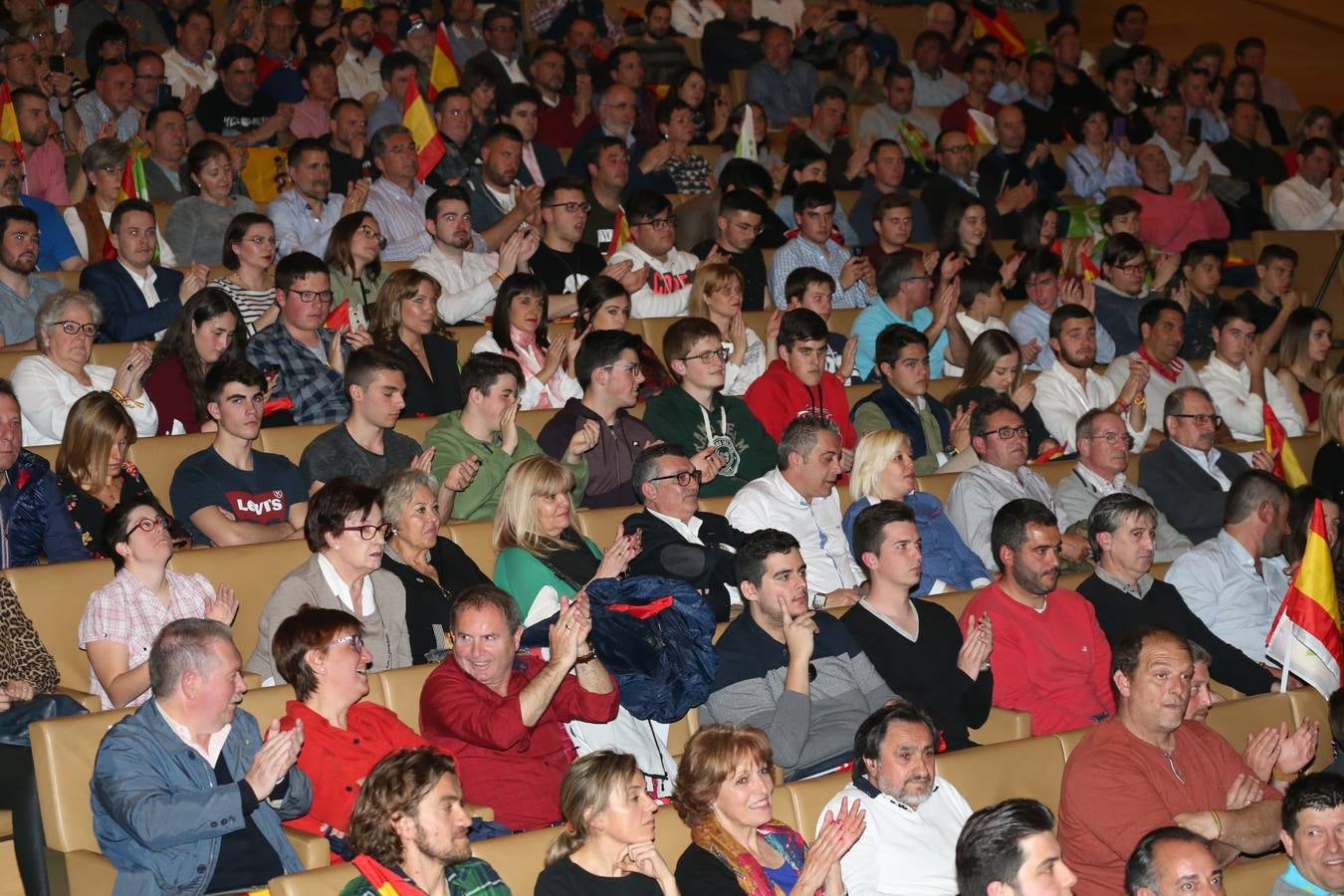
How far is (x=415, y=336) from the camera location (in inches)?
246

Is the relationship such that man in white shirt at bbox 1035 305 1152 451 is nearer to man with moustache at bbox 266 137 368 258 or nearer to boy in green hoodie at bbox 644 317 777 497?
boy in green hoodie at bbox 644 317 777 497

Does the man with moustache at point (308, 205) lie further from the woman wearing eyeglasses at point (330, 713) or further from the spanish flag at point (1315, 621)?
the spanish flag at point (1315, 621)

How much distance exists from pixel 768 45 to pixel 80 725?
7233 millimetres

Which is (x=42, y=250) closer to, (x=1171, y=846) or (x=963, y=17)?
(x=1171, y=846)

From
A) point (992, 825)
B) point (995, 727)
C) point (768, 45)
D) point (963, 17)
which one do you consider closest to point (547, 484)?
point (995, 727)

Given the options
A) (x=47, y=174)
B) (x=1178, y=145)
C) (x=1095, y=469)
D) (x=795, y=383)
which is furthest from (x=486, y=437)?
(x=1178, y=145)

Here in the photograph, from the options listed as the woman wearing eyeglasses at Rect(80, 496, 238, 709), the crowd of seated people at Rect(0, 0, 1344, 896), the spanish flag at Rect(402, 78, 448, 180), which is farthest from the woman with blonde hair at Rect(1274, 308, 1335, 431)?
the woman wearing eyeglasses at Rect(80, 496, 238, 709)

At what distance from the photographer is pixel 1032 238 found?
848cm

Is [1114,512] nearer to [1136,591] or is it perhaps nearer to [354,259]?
[1136,591]

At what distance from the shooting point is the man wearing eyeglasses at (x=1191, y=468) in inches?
247

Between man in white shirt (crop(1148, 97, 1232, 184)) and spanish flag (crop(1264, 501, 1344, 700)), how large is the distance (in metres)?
5.67

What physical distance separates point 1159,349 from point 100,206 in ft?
15.2

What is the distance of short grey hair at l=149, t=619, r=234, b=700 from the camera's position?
3545 millimetres

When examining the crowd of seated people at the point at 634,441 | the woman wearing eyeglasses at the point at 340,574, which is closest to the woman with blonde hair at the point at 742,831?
the crowd of seated people at the point at 634,441
